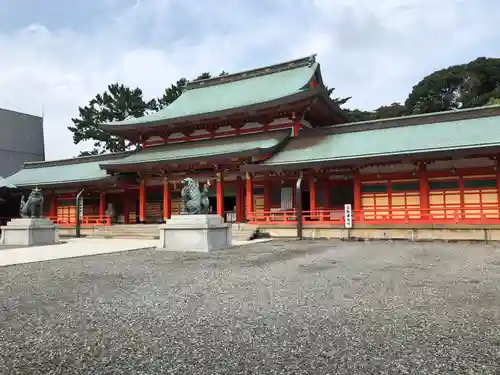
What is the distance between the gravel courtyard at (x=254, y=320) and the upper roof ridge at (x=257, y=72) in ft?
64.8

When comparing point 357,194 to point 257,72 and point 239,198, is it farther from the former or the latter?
point 257,72

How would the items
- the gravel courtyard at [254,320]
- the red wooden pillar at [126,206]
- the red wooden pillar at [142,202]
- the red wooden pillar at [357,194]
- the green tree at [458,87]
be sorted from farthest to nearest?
the green tree at [458,87] < the red wooden pillar at [126,206] < the red wooden pillar at [142,202] < the red wooden pillar at [357,194] < the gravel courtyard at [254,320]

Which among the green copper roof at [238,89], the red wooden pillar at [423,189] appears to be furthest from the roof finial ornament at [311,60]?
the red wooden pillar at [423,189]

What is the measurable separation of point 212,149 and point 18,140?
29.8 meters

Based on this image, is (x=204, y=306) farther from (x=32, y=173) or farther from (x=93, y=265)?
(x=32, y=173)

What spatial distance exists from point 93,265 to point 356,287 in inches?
279

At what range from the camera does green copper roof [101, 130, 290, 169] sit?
20.9 metres

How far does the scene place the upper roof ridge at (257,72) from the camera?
87.9ft

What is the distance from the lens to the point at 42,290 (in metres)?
7.46

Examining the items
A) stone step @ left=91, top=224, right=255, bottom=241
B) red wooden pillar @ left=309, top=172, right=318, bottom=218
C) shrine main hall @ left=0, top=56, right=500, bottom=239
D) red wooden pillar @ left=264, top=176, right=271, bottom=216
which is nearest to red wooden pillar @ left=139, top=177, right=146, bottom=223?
shrine main hall @ left=0, top=56, right=500, bottom=239

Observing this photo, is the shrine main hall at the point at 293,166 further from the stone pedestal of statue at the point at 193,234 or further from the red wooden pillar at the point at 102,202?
the stone pedestal of statue at the point at 193,234

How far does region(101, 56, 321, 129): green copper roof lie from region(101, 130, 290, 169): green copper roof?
1852 mm

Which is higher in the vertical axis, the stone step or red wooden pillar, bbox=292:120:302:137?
red wooden pillar, bbox=292:120:302:137

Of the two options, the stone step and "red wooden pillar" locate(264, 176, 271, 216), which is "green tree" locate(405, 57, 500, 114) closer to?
"red wooden pillar" locate(264, 176, 271, 216)
